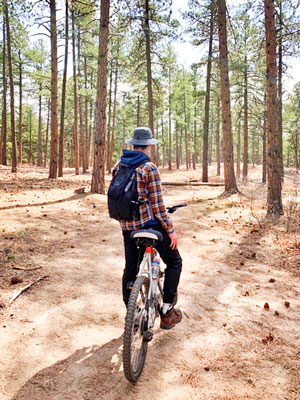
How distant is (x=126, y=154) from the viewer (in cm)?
326

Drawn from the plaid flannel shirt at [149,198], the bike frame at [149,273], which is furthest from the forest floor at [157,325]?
the plaid flannel shirt at [149,198]

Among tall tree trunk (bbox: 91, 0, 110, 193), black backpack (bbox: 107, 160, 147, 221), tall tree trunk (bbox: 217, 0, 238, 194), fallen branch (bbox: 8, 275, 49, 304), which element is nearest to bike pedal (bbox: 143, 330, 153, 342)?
black backpack (bbox: 107, 160, 147, 221)

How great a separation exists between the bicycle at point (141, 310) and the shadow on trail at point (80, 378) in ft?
0.91

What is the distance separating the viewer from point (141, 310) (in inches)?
115

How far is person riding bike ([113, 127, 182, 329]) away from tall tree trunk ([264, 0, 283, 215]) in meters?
Answer: 7.90

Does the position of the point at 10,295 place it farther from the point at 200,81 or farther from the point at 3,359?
the point at 200,81

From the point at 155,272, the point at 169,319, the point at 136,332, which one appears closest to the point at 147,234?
the point at 155,272

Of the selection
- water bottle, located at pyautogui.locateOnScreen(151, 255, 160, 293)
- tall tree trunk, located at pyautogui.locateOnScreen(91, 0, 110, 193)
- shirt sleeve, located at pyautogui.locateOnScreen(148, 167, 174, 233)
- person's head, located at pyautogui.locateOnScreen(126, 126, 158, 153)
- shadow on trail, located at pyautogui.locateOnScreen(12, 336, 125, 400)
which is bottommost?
shadow on trail, located at pyautogui.locateOnScreen(12, 336, 125, 400)

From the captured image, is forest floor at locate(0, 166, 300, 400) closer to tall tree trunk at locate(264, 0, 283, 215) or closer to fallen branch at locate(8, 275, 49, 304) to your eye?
fallen branch at locate(8, 275, 49, 304)

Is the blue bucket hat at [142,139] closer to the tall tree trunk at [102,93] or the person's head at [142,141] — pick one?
the person's head at [142,141]

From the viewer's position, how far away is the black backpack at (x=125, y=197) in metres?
3.02

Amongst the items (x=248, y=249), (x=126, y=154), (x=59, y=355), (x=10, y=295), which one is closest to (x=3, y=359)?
(x=59, y=355)

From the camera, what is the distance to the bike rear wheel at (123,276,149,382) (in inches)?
102

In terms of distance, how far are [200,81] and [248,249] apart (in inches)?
1170
